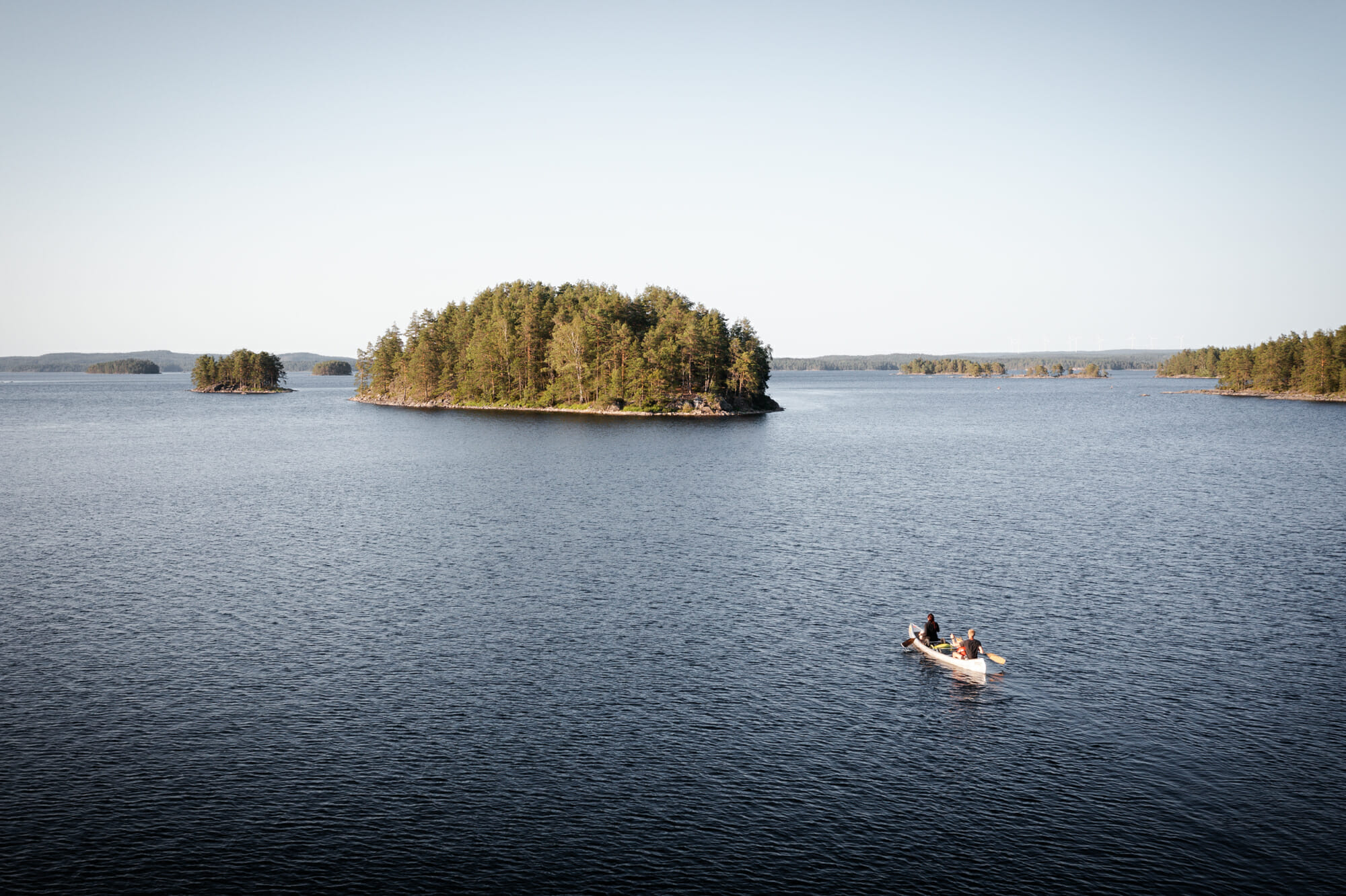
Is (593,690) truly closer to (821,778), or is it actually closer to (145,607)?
(821,778)

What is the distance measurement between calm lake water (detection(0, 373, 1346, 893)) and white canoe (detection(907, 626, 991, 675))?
587 mm

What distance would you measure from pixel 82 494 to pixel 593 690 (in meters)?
77.3

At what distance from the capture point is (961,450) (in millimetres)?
136125

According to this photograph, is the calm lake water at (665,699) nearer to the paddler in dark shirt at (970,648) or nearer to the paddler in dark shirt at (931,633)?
the paddler in dark shirt at (970,648)

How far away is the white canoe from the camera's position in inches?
1596

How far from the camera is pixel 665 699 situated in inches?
1480

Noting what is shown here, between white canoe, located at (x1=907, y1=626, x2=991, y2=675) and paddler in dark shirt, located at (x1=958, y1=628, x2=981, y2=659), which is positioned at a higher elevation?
paddler in dark shirt, located at (x1=958, y1=628, x2=981, y2=659)

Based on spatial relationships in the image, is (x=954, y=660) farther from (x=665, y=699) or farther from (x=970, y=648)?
(x=665, y=699)

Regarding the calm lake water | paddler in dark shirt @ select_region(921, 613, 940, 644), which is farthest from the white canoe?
the calm lake water

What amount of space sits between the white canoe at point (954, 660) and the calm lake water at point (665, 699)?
587 millimetres

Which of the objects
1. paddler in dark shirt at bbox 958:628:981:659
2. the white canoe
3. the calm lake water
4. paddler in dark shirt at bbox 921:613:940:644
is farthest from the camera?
paddler in dark shirt at bbox 921:613:940:644

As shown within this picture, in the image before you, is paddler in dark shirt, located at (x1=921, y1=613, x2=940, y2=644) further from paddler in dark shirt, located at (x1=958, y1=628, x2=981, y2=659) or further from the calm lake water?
paddler in dark shirt, located at (x1=958, y1=628, x2=981, y2=659)

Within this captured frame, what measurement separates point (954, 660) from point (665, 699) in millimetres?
14497

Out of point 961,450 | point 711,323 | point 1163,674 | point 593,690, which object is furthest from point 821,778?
point 711,323
